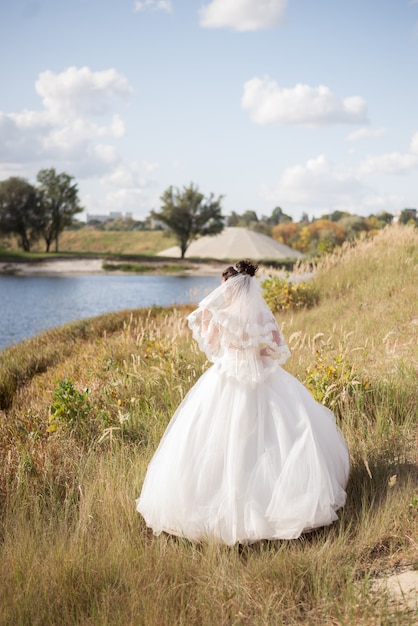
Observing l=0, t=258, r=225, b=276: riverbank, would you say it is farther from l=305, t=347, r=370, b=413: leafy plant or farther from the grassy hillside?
l=305, t=347, r=370, b=413: leafy plant

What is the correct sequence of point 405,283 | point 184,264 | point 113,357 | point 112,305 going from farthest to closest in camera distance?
1. point 184,264
2. point 112,305
3. point 405,283
4. point 113,357

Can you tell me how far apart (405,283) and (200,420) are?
9305 millimetres

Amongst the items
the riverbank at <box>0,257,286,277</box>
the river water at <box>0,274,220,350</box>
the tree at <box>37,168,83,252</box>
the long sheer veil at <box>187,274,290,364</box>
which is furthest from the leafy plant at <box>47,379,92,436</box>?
the tree at <box>37,168,83,252</box>

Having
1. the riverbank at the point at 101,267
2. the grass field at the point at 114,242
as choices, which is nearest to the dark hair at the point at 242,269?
the riverbank at the point at 101,267

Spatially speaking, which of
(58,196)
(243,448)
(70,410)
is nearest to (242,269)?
(243,448)

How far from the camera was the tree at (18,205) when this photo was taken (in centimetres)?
6462

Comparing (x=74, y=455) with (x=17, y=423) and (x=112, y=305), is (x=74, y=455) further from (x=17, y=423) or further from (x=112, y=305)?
(x=112, y=305)

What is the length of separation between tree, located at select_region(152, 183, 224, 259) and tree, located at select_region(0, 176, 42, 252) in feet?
42.8

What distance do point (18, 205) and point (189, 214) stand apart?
60.3 feet

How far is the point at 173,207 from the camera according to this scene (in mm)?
66188

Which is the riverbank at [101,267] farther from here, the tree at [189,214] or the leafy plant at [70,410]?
the leafy plant at [70,410]

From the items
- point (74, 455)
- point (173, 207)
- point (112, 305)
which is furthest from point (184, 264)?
point (74, 455)

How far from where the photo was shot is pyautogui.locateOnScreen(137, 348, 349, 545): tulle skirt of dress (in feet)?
14.5

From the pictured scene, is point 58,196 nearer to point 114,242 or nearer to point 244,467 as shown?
point 114,242
